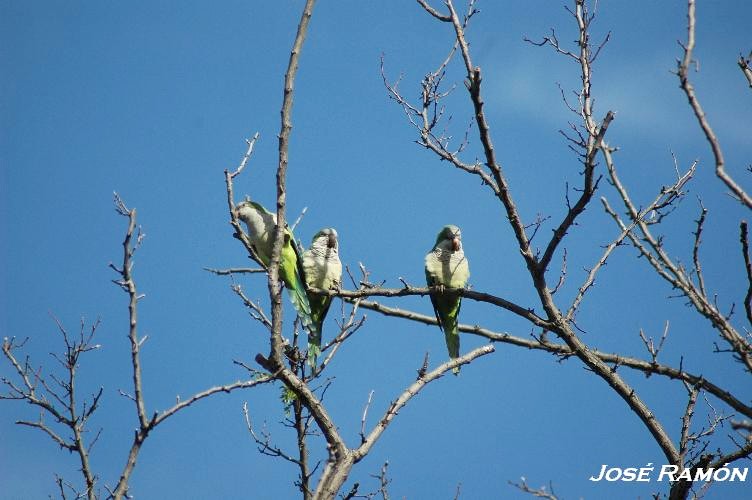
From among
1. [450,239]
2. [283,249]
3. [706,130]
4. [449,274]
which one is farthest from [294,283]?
[706,130]

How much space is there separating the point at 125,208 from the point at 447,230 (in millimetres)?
5264

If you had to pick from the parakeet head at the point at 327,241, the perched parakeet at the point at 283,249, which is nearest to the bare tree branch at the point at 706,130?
the perched parakeet at the point at 283,249

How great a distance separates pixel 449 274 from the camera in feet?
27.0

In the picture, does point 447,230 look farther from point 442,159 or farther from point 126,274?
point 126,274

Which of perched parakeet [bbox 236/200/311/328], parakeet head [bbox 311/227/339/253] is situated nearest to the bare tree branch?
perched parakeet [bbox 236/200/311/328]

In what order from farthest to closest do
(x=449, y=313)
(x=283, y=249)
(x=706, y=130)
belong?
(x=449, y=313) → (x=283, y=249) → (x=706, y=130)

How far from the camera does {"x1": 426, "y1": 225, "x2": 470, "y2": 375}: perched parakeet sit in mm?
8156

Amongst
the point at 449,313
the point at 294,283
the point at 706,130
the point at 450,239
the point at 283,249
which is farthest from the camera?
the point at 450,239

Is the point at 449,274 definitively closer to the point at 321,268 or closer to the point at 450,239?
the point at 450,239

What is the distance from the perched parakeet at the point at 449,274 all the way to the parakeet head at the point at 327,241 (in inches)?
45.2

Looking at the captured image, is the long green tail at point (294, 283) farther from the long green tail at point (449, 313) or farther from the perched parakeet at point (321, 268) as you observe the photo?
the long green tail at point (449, 313)

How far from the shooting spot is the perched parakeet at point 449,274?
8.16 m

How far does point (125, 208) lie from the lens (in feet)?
11.7

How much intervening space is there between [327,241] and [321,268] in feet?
1.17
